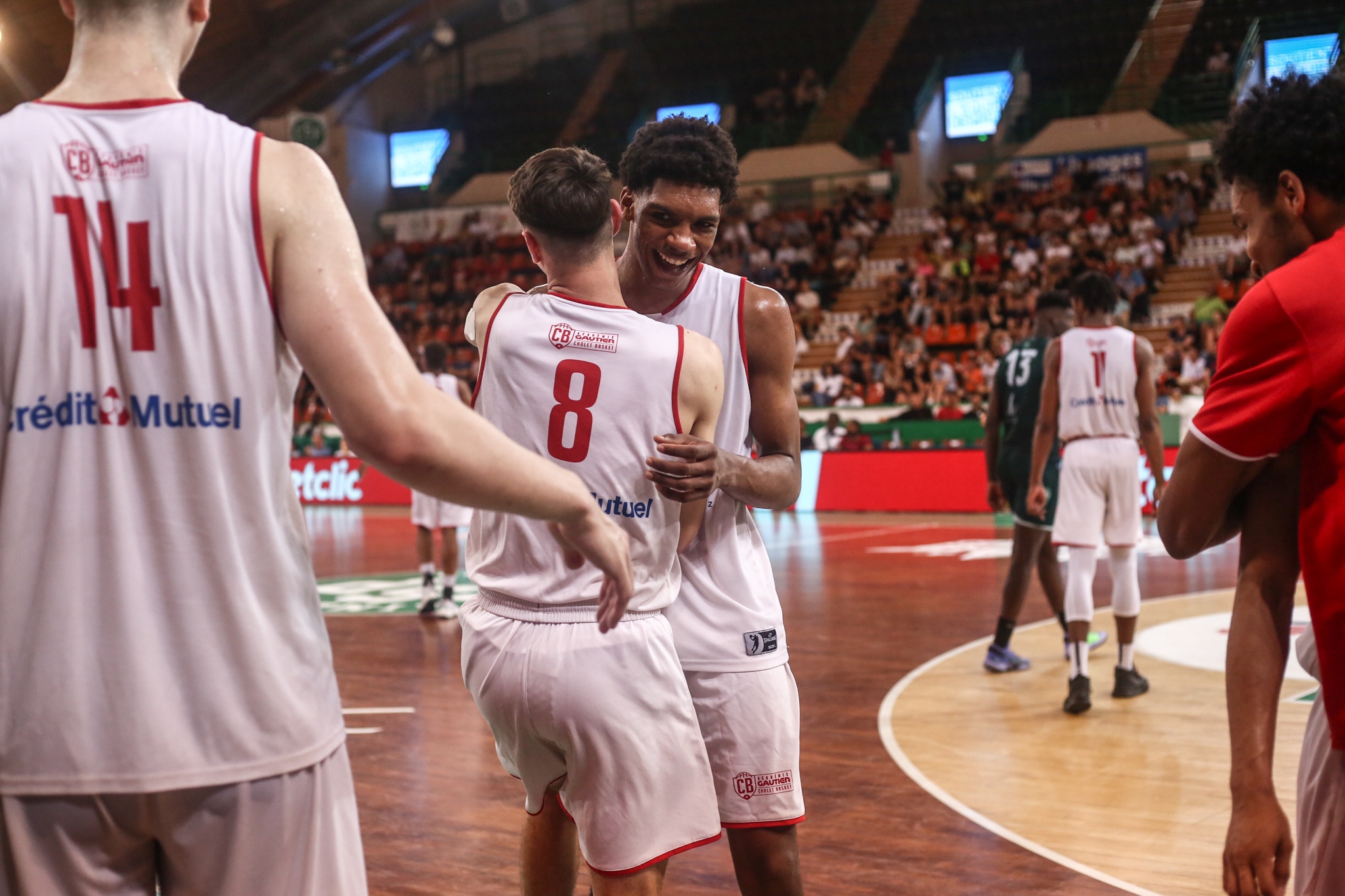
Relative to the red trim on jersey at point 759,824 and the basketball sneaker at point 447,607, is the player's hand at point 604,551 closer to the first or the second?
the red trim on jersey at point 759,824

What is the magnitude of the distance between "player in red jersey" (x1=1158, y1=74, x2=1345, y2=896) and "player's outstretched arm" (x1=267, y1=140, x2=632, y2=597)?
0.99 metres

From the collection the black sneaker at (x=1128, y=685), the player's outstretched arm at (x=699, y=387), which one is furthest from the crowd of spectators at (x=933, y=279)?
the player's outstretched arm at (x=699, y=387)

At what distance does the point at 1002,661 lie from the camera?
6637mm

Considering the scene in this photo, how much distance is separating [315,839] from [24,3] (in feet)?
60.8

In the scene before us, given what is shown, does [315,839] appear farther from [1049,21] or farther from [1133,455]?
[1049,21]

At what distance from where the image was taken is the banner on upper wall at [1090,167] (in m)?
22.0

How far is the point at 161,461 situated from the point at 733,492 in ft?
4.70

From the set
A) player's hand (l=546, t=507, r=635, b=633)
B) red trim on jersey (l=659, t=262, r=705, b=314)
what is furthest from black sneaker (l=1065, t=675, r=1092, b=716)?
player's hand (l=546, t=507, r=635, b=633)

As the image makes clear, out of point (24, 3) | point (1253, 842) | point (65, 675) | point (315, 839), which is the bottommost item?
point (1253, 842)

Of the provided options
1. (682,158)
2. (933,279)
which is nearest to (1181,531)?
(682,158)

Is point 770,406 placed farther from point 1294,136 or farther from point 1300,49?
point 1300,49

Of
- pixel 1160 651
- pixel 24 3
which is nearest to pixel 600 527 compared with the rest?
pixel 1160 651

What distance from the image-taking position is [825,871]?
12.5 feet

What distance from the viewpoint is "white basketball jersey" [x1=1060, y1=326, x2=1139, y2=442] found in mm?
6156
